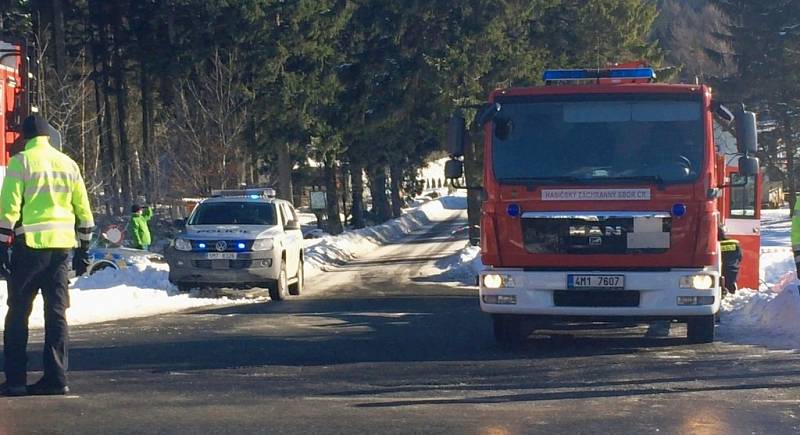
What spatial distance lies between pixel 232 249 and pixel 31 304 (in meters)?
10.9

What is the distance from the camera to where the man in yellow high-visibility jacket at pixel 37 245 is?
28.8 feet

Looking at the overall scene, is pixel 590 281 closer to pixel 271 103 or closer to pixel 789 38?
pixel 271 103

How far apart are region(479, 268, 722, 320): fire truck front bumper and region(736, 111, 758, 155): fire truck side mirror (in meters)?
1.25

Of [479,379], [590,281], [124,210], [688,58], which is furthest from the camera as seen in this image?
[688,58]

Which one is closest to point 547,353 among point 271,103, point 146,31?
point 271,103

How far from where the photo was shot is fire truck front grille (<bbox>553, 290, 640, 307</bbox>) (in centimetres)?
1193

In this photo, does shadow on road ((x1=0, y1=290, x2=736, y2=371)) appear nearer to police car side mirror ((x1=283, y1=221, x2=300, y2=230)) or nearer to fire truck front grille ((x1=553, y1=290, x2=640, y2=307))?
fire truck front grille ((x1=553, y1=290, x2=640, y2=307))

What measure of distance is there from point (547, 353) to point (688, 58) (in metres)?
84.1

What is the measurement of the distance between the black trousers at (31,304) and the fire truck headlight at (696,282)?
19.4ft

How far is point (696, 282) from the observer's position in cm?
1186

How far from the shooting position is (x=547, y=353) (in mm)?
12203

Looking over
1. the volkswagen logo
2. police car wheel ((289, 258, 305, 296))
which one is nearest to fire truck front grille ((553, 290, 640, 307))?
the volkswagen logo

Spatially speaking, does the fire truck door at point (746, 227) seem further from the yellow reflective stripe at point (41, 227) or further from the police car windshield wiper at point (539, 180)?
the yellow reflective stripe at point (41, 227)

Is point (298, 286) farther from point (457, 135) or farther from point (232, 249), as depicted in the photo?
point (457, 135)
